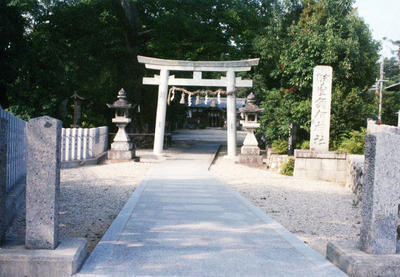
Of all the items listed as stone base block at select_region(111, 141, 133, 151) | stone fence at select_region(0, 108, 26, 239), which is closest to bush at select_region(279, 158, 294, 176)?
stone base block at select_region(111, 141, 133, 151)

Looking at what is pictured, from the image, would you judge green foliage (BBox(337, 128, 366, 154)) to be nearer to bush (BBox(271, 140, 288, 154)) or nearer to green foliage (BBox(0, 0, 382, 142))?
green foliage (BBox(0, 0, 382, 142))

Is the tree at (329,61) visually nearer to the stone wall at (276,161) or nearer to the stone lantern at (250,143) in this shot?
the stone lantern at (250,143)

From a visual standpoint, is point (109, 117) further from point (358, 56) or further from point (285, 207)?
point (285, 207)

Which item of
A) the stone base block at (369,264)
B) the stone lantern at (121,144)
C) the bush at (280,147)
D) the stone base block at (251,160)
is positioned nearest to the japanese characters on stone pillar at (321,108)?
the stone base block at (251,160)

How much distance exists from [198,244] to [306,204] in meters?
3.68

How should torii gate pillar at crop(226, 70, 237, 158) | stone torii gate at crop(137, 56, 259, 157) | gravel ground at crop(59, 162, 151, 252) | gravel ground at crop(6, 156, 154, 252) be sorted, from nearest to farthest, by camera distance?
gravel ground at crop(6, 156, 154, 252) → gravel ground at crop(59, 162, 151, 252) → stone torii gate at crop(137, 56, 259, 157) → torii gate pillar at crop(226, 70, 237, 158)

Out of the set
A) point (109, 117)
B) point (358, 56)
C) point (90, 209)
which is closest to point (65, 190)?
point (90, 209)

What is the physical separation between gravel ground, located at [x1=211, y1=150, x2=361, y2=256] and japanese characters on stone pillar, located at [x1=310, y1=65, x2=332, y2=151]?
1.42 metres

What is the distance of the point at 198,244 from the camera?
4.20m

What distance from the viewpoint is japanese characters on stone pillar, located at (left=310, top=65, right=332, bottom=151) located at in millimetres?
11266

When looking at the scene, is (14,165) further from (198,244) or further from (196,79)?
(196,79)

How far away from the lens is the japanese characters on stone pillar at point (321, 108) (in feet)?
37.0

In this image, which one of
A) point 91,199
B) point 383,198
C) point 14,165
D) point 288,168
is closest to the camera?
point 383,198

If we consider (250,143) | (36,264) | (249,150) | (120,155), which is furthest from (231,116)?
(36,264)
